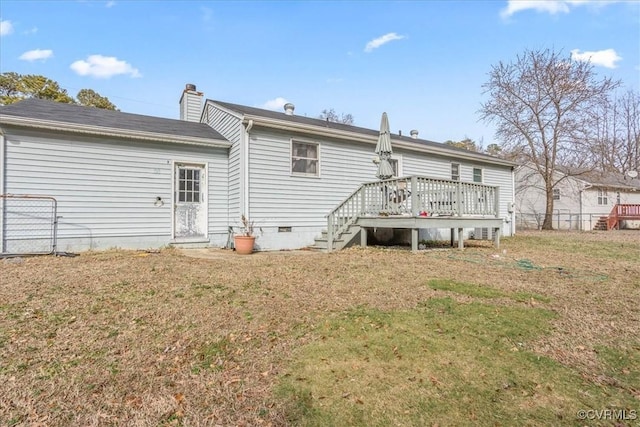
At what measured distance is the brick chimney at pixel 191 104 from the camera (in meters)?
12.2

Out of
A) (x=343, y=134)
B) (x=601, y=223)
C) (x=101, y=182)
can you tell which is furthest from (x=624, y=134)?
(x=101, y=182)

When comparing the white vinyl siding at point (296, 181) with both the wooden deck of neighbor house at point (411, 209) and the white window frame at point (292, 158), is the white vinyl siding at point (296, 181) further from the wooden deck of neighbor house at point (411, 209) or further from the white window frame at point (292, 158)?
the wooden deck of neighbor house at point (411, 209)

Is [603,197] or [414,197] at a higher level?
[603,197]

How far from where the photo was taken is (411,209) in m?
8.26

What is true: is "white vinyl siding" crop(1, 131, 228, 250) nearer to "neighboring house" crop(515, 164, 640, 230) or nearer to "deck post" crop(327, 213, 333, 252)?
"deck post" crop(327, 213, 333, 252)

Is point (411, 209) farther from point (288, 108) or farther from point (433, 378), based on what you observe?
point (288, 108)

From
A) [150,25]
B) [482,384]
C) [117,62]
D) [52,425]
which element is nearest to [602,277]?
[482,384]

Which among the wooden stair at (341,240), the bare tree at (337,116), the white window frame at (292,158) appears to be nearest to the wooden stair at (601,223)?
the wooden stair at (341,240)

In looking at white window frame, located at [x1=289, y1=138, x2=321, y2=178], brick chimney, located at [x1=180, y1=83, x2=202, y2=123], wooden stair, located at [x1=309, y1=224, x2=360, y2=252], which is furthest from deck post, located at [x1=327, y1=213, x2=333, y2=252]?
brick chimney, located at [x1=180, y1=83, x2=202, y2=123]

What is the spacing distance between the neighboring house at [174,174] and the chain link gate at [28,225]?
1.5 inches

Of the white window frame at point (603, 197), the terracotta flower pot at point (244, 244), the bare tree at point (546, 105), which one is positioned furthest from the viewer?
the white window frame at point (603, 197)

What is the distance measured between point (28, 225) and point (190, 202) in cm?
331

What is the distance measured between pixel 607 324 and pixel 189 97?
41.8 ft

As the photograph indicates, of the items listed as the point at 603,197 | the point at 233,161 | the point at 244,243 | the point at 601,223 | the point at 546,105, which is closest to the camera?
the point at 244,243
